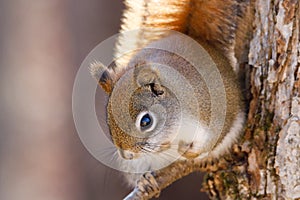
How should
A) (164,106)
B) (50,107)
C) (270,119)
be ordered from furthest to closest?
(50,107), (164,106), (270,119)

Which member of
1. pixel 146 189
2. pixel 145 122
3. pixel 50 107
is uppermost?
pixel 145 122

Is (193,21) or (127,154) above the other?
(193,21)

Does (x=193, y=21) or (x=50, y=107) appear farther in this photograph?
(x=50, y=107)

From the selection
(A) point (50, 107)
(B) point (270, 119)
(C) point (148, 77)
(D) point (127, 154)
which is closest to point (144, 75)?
(C) point (148, 77)

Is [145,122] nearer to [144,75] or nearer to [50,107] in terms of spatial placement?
[144,75]

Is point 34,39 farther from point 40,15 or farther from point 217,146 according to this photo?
point 217,146

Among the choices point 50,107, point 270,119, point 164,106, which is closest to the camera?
point 270,119

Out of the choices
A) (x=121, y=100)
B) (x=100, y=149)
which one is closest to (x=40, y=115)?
(x=100, y=149)

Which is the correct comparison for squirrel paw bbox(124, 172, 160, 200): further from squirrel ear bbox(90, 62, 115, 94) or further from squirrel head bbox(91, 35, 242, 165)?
squirrel ear bbox(90, 62, 115, 94)
